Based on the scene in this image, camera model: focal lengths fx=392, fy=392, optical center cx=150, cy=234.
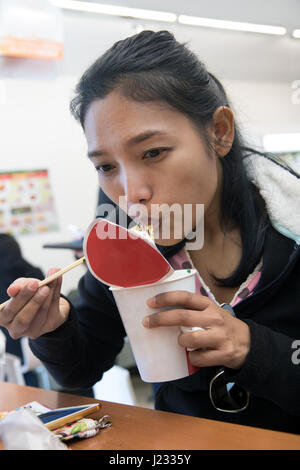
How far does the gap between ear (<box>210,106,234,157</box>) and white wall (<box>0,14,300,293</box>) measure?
35cm

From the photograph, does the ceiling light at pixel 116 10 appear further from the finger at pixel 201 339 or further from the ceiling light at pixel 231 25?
the finger at pixel 201 339

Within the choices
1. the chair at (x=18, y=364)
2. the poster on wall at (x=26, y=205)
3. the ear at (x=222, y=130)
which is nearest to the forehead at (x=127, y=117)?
the ear at (x=222, y=130)

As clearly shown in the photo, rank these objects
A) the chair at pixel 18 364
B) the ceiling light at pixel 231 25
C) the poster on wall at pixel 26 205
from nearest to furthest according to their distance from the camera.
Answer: the ceiling light at pixel 231 25, the chair at pixel 18 364, the poster on wall at pixel 26 205

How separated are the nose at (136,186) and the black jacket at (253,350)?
0.75ft

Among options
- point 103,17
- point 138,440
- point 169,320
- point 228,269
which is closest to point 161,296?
point 169,320

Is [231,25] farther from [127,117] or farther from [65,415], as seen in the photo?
[65,415]

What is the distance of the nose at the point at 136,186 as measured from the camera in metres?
0.60

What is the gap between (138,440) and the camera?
0.48 meters

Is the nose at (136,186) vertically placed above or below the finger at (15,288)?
above

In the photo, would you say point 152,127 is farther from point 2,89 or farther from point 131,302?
point 2,89

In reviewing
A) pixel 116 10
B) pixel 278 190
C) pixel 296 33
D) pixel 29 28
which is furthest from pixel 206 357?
pixel 29 28

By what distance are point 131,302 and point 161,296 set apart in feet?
0.14

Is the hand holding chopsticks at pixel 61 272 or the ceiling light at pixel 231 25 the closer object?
the hand holding chopsticks at pixel 61 272

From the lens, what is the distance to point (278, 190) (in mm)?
790
